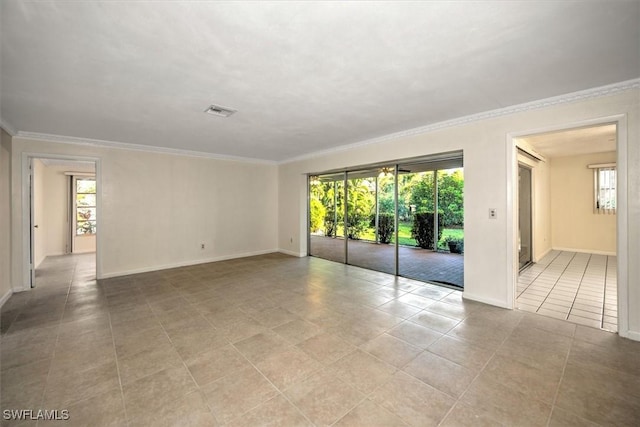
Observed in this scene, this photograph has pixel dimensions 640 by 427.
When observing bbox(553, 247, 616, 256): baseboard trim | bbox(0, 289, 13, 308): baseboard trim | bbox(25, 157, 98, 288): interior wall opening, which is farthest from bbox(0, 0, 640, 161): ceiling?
bbox(553, 247, 616, 256): baseboard trim

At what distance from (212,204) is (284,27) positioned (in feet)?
17.1

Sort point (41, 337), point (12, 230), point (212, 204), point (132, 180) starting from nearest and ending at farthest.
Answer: point (41, 337)
point (12, 230)
point (132, 180)
point (212, 204)

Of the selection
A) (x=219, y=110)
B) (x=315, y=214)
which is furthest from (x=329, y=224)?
(x=219, y=110)

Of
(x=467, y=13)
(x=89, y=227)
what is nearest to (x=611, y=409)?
(x=467, y=13)

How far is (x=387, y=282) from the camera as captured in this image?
4621 millimetres

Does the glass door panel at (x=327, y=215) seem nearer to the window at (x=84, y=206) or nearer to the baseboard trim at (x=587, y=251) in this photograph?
the baseboard trim at (x=587, y=251)

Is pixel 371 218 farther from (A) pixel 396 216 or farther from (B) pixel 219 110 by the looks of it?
(B) pixel 219 110

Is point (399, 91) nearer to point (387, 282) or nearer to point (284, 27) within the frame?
point (284, 27)

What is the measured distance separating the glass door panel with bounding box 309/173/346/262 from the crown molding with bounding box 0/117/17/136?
534 centimetres

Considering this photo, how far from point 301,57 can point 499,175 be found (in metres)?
2.98

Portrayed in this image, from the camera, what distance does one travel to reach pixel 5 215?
3.94 metres

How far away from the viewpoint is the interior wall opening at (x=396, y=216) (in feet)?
17.7

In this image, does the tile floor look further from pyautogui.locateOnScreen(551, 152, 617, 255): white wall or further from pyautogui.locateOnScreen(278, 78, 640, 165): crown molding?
pyautogui.locateOnScreen(278, 78, 640, 165): crown molding

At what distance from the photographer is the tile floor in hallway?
177 cm
